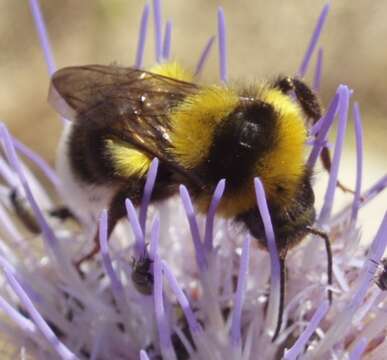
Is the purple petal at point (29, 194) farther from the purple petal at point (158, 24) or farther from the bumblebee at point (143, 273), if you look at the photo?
the purple petal at point (158, 24)

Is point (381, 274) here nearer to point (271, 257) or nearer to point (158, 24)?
point (271, 257)

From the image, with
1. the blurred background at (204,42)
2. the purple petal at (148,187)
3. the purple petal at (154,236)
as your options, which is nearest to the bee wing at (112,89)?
the purple petal at (148,187)

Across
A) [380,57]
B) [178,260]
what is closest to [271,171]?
[178,260]

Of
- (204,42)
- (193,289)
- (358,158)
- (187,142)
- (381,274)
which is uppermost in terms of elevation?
(187,142)

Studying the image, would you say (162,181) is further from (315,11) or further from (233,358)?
(315,11)

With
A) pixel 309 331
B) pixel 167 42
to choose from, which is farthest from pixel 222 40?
pixel 309 331

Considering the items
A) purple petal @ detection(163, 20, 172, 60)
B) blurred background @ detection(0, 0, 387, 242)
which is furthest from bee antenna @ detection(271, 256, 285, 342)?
blurred background @ detection(0, 0, 387, 242)
